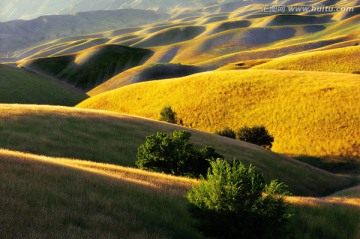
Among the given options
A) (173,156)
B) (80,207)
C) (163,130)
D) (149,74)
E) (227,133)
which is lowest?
(227,133)

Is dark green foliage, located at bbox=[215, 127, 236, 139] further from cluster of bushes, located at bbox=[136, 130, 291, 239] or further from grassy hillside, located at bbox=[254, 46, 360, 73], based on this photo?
cluster of bushes, located at bbox=[136, 130, 291, 239]

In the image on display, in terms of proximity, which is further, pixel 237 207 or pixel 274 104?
pixel 274 104

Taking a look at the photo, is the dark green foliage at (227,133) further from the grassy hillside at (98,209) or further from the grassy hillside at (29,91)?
the grassy hillside at (29,91)

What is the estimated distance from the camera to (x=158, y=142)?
22594 mm

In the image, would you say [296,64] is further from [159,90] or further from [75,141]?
[75,141]

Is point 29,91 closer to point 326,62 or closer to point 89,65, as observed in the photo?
point 89,65

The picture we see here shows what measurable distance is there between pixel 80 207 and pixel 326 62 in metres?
96.0

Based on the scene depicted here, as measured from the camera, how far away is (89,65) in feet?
529

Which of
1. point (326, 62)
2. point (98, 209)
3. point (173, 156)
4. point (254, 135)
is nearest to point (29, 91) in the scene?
point (254, 135)

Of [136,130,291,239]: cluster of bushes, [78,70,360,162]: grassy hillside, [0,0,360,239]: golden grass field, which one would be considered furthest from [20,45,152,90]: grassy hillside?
[136,130,291,239]: cluster of bushes

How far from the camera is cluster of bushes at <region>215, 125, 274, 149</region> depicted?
55219 mm

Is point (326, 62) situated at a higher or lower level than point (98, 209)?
higher

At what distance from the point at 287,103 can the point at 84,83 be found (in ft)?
333

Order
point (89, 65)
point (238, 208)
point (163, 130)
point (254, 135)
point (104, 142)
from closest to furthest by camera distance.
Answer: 1. point (238, 208)
2. point (104, 142)
3. point (163, 130)
4. point (254, 135)
5. point (89, 65)
